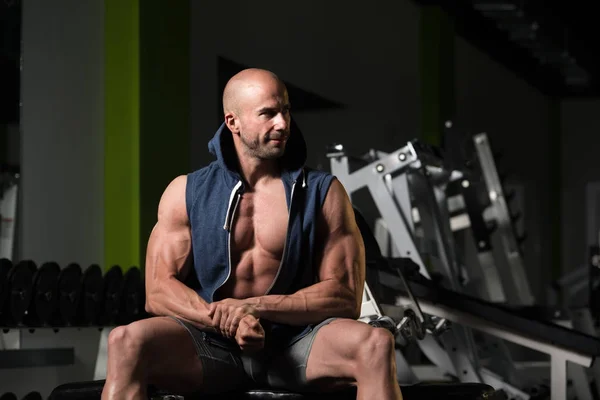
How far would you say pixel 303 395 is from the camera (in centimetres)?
171

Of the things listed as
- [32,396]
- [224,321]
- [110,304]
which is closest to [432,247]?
[110,304]

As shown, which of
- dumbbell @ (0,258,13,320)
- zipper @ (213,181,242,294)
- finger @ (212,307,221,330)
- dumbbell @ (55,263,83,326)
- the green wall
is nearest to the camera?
finger @ (212,307,221,330)

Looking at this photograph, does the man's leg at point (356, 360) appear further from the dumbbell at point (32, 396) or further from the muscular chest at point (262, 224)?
the dumbbell at point (32, 396)

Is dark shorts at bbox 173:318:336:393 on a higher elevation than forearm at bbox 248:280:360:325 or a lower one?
lower

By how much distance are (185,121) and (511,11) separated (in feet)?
11.5

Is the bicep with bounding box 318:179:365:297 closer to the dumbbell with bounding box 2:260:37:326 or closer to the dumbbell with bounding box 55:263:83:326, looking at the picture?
the dumbbell with bounding box 2:260:37:326

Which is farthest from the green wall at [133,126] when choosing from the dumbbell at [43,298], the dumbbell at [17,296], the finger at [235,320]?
the finger at [235,320]

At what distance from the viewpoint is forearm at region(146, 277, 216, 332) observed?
1716 millimetres

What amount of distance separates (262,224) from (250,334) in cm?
25

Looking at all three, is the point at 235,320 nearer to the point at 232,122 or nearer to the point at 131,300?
the point at 232,122

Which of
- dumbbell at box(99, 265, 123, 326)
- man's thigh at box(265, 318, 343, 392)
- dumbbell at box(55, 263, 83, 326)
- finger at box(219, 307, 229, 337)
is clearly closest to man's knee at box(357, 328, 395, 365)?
man's thigh at box(265, 318, 343, 392)

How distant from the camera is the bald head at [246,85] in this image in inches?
69.6

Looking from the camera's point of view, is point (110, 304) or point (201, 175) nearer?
point (201, 175)

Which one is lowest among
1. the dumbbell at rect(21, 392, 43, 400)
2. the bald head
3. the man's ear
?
the dumbbell at rect(21, 392, 43, 400)
